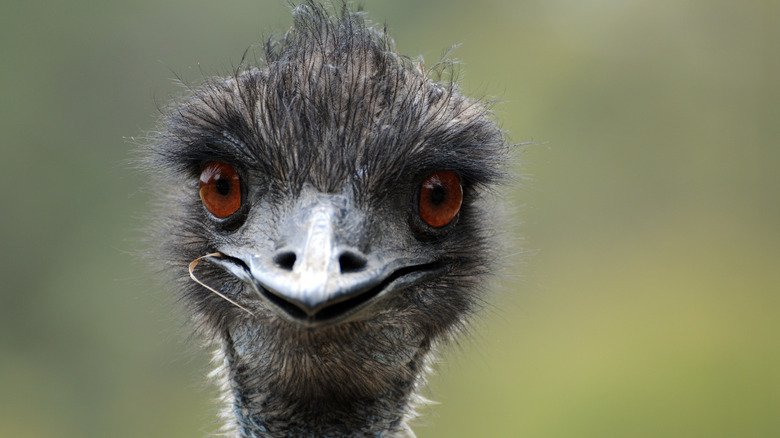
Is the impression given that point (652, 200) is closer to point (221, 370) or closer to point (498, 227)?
point (498, 227)

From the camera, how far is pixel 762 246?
5242mm

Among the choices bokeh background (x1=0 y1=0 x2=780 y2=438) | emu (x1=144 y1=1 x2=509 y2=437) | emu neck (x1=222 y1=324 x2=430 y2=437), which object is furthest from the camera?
bokeh background (x1=0 y1=0 x2=780 y2=438)

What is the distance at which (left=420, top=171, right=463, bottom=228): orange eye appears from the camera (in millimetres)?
1579

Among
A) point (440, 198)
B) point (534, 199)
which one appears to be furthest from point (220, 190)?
point (534, 199)

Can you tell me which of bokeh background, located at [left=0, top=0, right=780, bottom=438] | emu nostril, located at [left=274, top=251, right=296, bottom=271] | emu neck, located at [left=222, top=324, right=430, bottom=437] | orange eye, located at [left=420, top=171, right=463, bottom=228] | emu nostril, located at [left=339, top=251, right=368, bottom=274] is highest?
bokeh background, located at [left=0, top=0, right=780, bottom=438]

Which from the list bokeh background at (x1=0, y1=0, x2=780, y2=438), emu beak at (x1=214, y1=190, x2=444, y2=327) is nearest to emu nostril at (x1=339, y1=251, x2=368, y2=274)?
emu beak at (x1=214, y1=190, x2=444, y2=327)

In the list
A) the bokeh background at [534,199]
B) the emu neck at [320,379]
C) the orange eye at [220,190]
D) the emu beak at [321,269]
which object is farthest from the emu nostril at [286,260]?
the bokeh background at [534,199]

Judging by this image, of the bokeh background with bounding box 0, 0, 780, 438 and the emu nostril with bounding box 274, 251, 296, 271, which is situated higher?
the bokeh background with bounding box 0, 0, 780, 438

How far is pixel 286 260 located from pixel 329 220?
0.33ft

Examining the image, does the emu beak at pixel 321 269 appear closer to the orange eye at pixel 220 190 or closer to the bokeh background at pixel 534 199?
the orange eye at pixel 220 190

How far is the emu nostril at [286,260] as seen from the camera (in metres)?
1.29

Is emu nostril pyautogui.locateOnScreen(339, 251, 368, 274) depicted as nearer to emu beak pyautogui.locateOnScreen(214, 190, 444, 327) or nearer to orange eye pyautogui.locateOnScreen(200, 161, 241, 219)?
emu beak pyautogui.locateOnScreen(214, 190, 444, 327)

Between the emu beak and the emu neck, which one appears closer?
the emu beak

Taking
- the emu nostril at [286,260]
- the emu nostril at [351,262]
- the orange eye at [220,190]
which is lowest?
the emu nostril at [286,260]
